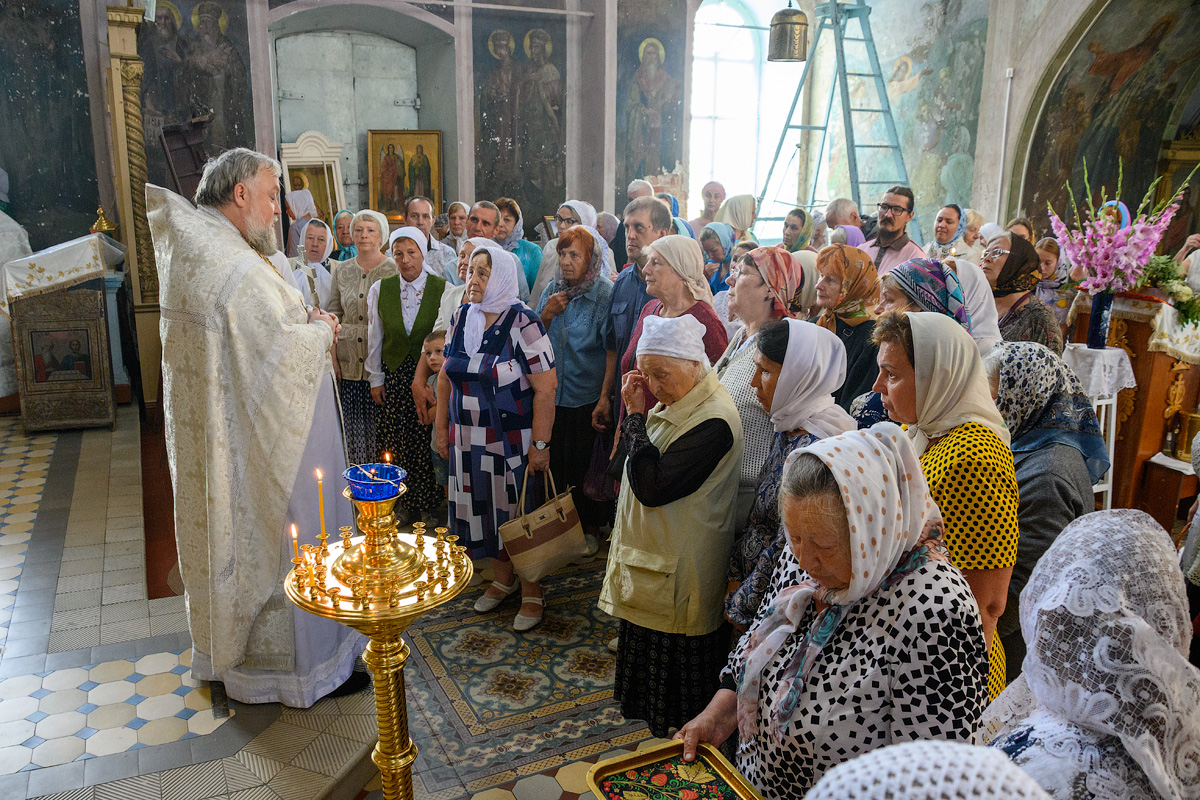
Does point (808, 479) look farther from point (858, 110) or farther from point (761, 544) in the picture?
point (858, 110)

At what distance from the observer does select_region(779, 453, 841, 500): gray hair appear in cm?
167

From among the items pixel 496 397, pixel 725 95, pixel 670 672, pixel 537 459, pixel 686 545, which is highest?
pixel 725 95

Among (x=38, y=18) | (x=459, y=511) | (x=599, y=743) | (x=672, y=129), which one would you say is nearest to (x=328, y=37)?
(x=38, y=18)

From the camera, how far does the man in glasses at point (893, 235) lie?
5.85 metres

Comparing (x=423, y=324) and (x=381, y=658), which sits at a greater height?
(x=423, y=324)

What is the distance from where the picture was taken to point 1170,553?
1.49 meters

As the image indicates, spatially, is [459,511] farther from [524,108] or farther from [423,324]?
[524,108]

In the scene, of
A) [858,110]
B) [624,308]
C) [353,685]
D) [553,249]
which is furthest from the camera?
[858,110]

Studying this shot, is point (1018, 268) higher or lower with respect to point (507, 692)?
higher

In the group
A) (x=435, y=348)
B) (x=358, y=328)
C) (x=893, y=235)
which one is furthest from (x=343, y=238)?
(x=893, y=235)

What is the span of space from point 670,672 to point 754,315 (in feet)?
5.49

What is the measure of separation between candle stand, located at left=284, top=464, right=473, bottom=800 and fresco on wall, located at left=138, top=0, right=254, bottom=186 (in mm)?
9381

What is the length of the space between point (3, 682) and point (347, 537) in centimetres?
253

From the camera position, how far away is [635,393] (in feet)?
9.89
